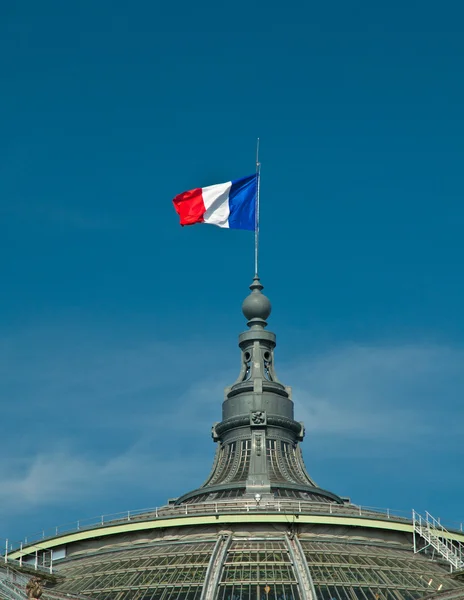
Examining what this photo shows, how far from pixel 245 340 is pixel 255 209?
1549 centimetres

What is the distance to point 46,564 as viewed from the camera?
128375 mm

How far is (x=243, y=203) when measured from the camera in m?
151

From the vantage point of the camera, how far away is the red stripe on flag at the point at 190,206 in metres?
145

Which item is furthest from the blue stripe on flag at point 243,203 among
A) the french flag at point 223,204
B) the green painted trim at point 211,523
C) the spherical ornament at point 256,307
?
the green painted trim at point 211,523

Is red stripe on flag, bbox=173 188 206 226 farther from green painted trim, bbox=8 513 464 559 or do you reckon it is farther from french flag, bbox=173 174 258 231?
green painted trim, bbox=8 513 464 559

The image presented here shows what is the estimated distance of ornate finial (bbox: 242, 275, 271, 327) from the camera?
15938cm

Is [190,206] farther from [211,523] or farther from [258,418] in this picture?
[211,523]

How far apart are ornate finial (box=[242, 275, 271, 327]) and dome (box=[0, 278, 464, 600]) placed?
19.9 m

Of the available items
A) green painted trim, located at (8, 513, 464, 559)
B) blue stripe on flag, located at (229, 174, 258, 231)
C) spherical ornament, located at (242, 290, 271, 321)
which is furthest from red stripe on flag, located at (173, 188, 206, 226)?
green painted trim, located at (8, 513, 464, 559)

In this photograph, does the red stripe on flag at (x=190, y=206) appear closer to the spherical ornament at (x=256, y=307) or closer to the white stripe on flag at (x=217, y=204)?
the white stripe on flag at (x=217, y=204)

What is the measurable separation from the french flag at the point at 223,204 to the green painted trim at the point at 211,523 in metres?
34.6

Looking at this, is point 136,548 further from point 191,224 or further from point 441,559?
point 191,224

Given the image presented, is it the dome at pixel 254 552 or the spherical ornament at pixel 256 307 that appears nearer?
the dome at pixel 254 552

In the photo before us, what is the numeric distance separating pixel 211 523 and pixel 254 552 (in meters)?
6.63
